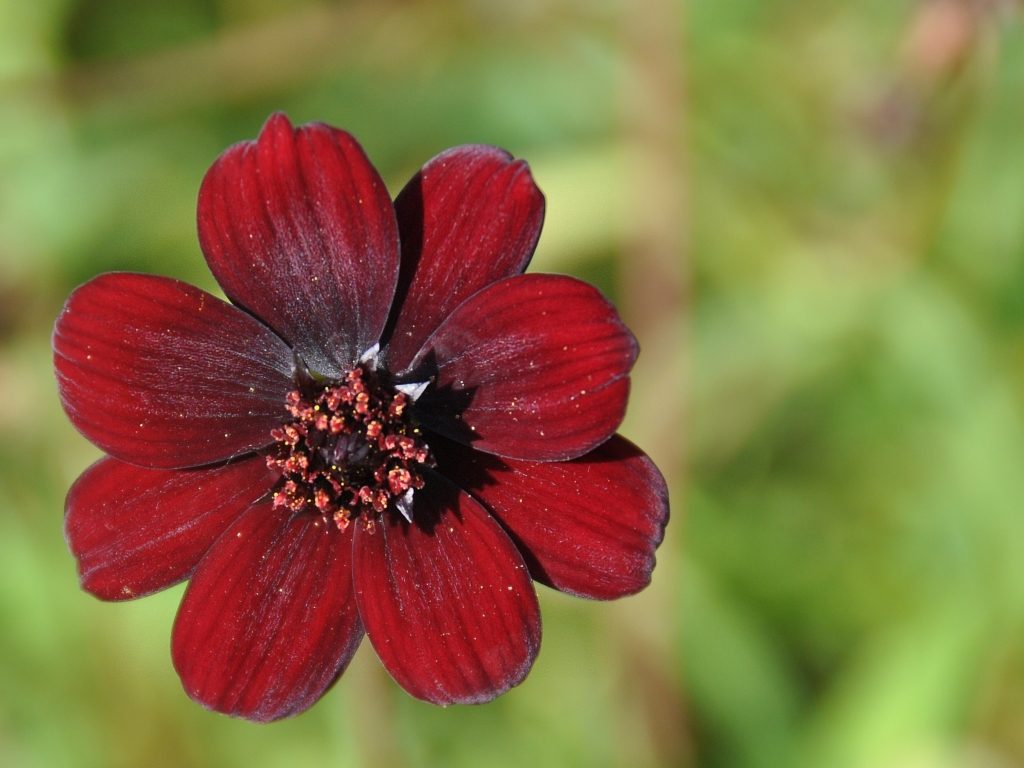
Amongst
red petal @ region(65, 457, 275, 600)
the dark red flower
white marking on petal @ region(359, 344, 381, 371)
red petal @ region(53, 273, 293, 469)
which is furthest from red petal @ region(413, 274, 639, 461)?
red petal @ region(65, 457, 275, 600)

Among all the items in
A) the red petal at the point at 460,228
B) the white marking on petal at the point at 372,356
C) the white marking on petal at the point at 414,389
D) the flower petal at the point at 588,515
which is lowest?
the flower petal at the point at 588,515

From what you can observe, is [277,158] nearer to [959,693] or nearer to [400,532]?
[400,532]

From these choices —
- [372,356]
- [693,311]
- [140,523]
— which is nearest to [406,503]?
[372,356]

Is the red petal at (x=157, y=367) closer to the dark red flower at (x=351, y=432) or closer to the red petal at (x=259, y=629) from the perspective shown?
the dark red flower at (x=351, y=432)

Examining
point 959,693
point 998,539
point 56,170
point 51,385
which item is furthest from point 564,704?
point 56,170

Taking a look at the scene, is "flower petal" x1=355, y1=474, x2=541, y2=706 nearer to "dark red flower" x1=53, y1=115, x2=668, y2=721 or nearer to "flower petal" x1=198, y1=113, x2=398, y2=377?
"dark red flower" x1=53, y1=115, x2=668, y2=721

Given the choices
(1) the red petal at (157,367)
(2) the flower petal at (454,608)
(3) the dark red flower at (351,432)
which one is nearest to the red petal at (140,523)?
(3) the dark red flower at (351,432)

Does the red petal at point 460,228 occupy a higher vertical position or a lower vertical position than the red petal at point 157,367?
higher
